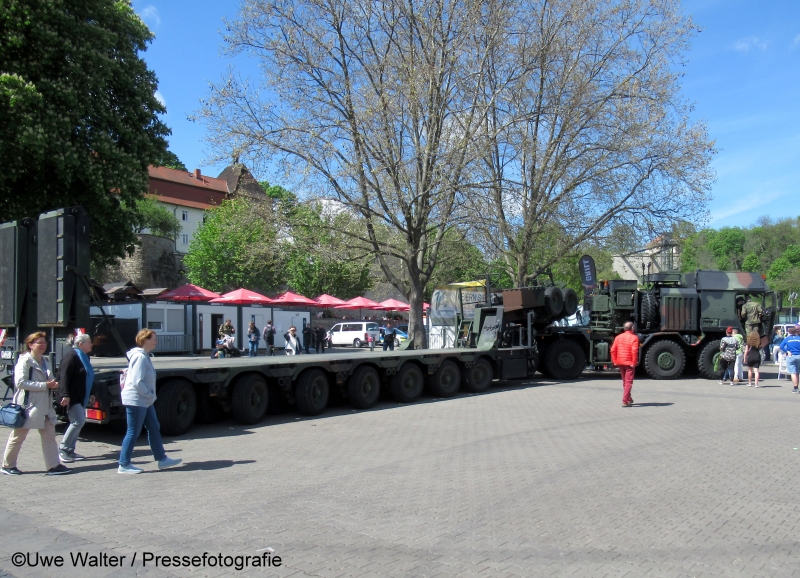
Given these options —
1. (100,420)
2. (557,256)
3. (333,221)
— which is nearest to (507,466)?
(100,420)

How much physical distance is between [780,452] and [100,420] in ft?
29.8

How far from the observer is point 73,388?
8180 millimetres

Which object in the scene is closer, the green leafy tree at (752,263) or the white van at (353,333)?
the white van at (353,333)

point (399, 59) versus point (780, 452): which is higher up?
point (399, 59)

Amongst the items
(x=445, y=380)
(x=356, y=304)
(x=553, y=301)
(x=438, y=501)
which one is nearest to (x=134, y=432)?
(x=438, y=501)

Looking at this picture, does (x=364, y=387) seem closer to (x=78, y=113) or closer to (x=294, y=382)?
(x=294, y=382)

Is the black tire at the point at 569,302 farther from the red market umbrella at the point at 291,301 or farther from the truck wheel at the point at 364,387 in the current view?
the red market umbrella at the point at 291,301

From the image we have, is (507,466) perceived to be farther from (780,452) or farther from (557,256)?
(557,256)

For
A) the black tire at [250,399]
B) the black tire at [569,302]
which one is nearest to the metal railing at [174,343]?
the black tire at [569,302]

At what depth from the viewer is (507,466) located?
8.01 meters

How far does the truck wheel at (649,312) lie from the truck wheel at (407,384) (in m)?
8.26

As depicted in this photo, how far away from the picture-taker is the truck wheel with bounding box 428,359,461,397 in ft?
50.1

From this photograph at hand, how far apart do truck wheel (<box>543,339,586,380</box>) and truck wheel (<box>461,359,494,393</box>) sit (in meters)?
3.30

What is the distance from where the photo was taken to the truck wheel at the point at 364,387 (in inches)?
523
